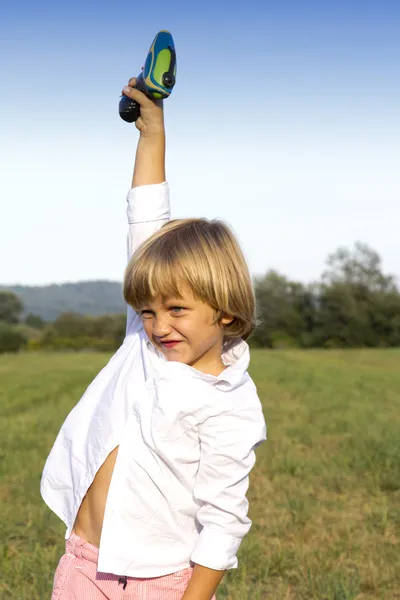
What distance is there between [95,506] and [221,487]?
31 centimetres

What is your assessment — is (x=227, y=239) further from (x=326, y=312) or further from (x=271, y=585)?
(x=326, y=312)

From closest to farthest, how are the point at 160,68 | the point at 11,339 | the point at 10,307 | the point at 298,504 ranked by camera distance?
the point at 160,68
the point at 298,504
the point at 11,339
the point at 10,307

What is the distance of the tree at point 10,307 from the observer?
35062mm

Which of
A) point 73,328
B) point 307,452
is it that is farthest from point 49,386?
point 73,328

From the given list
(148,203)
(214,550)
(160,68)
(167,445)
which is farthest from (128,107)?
(214,550)

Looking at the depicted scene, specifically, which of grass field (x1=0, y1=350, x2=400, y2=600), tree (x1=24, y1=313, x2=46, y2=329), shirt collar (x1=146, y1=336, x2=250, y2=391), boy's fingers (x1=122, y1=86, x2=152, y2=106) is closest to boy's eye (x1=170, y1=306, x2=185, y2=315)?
shirt collar (x1=146, y1=336, x2=250, y2=391)

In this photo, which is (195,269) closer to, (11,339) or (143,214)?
(143,214)

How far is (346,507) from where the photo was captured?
460 centimetres

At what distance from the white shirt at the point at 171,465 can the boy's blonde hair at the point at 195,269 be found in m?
0.15

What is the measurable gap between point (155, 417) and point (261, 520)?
2.89 metres

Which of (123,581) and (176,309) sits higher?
(176,309)

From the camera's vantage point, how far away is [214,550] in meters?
1.56

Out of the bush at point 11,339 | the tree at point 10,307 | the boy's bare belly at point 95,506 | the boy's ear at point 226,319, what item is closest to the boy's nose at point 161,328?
the boy's ear at point 226,319

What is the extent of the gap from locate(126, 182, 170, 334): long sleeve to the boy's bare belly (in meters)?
0.42
